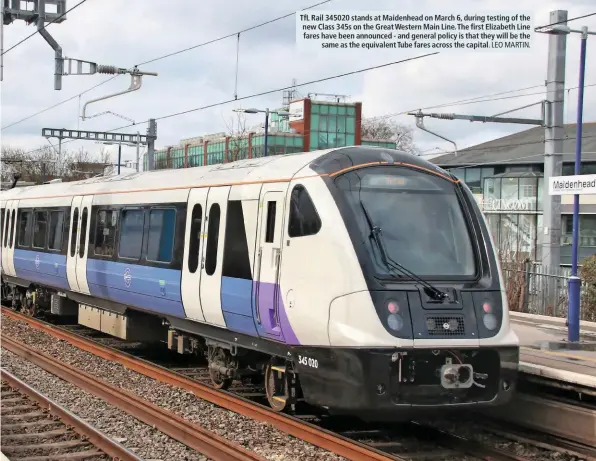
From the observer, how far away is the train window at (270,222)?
889 centimetres

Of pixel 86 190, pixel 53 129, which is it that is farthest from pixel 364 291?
pixel 53 129

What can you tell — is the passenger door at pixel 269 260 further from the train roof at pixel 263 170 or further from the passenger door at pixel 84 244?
the passenger door at pixel 84 244

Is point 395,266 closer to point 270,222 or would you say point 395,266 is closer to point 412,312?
point 412,312

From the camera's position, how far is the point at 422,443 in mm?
8477

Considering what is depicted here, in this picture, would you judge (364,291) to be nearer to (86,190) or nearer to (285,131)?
(86,190)

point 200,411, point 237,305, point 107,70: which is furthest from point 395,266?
point 107,70

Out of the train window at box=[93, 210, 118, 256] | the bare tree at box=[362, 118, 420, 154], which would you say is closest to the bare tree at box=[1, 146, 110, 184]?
the bare tree at box=[362, 118, 420, 154]

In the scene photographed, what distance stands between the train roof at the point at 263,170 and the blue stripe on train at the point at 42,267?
2.33m

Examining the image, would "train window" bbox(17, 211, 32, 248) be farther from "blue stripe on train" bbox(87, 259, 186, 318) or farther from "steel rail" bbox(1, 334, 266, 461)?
"steel rail" bbox(1, 334, 266, 461)

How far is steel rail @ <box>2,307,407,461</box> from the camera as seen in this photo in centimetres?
755

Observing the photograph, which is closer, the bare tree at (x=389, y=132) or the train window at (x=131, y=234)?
the train window at (x=131, y=234)

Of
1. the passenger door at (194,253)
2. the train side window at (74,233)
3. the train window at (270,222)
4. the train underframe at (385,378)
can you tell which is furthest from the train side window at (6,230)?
the train window at (270,222)

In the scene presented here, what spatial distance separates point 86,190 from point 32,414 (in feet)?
21.6

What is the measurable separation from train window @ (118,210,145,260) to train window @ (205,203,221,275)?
7.75 ft
